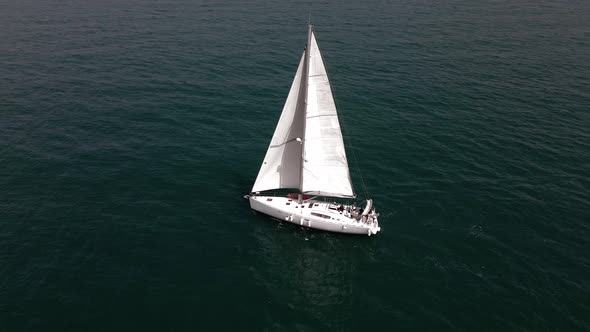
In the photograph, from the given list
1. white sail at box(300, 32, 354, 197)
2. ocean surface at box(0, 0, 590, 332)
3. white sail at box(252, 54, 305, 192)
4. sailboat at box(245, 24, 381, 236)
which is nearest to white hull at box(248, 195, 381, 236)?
sailboat at box(245, 24, 381, 236)

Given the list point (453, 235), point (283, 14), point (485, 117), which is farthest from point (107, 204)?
point (283, 14)

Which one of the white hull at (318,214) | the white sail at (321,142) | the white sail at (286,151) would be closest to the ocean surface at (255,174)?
the white hull at (318,214)

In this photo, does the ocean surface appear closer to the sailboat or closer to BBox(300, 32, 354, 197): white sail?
the sailboat

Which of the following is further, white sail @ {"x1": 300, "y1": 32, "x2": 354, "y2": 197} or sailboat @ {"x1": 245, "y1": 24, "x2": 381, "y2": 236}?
sailboat @ {"x1": 245, "y1": 24, "x2": 381, "y2": 236}

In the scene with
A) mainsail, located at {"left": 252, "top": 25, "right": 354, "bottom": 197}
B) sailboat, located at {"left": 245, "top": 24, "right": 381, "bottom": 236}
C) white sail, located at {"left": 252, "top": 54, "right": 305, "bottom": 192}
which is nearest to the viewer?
mainsail, located at {"left": 252, "top": 25, "right": 354, "bottom": 197}

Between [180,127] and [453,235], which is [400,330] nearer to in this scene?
[453,235]

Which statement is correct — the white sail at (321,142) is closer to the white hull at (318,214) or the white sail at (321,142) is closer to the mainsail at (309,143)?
the mainsail at (309,143)
